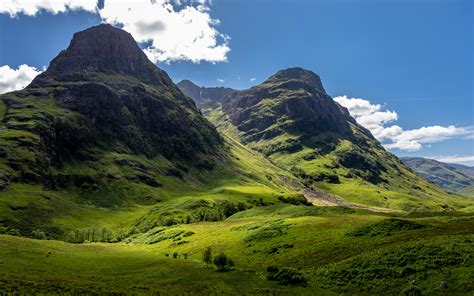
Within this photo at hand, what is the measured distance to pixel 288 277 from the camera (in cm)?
5456

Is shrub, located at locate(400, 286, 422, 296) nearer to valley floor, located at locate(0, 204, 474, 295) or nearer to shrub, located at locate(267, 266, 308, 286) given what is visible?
valley floor, located at locate(0, 204, 474, 295)

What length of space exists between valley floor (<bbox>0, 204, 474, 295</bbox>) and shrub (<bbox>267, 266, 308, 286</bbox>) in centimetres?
124

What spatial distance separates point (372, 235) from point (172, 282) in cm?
3954

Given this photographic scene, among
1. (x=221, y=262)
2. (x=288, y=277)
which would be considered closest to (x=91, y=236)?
(x=221, y=262)

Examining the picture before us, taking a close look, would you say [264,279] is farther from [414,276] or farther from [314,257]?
[414,276]

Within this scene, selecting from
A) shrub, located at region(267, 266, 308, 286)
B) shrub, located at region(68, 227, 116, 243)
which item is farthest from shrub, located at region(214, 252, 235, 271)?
shrub, located at region(68, 227, 116, 243)

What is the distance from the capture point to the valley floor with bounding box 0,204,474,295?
48594 millimetres

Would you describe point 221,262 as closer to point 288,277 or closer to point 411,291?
point 288,277

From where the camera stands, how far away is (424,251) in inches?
2106

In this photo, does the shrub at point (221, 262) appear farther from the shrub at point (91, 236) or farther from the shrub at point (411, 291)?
the shrub at point (91, 236)

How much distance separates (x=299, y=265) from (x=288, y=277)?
9335 mm

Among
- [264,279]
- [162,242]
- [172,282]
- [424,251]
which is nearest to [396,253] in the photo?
[424,251]

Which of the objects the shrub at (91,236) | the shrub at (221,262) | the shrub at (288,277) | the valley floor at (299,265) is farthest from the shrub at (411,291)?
the shrub at (91,236)

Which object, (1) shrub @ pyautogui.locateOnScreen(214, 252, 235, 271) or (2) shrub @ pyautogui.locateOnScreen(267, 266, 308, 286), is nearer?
(2) shrub @ pyautogui.locateOnScreen(267, 266, 308, 286)
